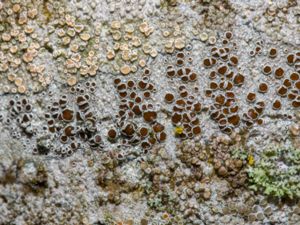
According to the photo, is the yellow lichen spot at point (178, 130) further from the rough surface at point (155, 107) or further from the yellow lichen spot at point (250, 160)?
the yellow lichen spot at point (250, 160)

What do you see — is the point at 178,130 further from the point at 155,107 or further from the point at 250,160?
the point at 250,160

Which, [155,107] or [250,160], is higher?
[155,107]

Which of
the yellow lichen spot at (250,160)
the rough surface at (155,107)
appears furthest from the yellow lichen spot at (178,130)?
the yellow lichen spot at (250,160)

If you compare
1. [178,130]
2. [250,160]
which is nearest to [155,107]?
[178,130]

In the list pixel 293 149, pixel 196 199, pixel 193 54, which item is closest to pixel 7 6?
pixel 193 54

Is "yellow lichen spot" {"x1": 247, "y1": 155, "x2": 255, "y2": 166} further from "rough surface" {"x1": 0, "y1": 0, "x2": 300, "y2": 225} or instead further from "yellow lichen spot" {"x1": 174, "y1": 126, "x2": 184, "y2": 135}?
"yellow lichen spot" {"x1": 174, "y1": 126, "x2": 184, "y2": 135}

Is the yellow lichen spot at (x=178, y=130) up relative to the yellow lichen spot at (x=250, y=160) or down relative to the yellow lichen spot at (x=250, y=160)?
up

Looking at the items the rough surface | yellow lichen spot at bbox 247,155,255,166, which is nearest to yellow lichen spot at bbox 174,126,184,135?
the rough surface

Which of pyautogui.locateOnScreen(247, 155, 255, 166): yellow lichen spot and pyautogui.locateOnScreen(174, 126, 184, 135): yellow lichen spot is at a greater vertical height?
pyautogui.locateOnScreen(174, 126, 184, 135): yellow lichen spot
